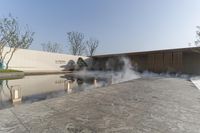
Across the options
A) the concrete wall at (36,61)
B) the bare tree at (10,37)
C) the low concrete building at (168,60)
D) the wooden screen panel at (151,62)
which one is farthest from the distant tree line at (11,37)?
the wooden screen panel at (151,62)

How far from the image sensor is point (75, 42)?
29.1 m

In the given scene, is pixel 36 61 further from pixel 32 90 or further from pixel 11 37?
pixel 32 90

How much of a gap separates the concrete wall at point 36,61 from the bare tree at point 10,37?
0.56 metres

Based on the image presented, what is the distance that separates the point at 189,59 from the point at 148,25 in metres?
5.15

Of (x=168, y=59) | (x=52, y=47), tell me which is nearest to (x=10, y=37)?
(x=52, y=47)

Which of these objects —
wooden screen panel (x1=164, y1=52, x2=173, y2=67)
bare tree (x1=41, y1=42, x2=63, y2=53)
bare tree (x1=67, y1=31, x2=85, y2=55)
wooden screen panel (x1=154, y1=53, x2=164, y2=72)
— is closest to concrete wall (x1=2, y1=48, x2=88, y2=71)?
bare tree (x1=67, y1=31, x2=85, y2=55)

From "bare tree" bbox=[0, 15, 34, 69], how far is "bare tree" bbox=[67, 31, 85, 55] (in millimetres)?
12531

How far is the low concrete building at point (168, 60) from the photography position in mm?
14377

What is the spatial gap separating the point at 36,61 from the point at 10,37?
129 inches

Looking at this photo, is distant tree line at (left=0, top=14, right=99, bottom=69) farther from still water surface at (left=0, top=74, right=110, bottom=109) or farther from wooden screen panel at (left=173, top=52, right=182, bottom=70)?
wooden screen panel at (left=173, top=52, right=182, bottom=70)

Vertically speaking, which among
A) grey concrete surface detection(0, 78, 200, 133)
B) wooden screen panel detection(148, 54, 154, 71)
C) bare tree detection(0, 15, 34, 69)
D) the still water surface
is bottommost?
the still water surface

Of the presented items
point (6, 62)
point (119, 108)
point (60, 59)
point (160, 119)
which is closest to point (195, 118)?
point (160, 119)

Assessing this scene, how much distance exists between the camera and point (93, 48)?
97.8ft

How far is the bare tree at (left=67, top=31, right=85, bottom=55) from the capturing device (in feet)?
95.0
